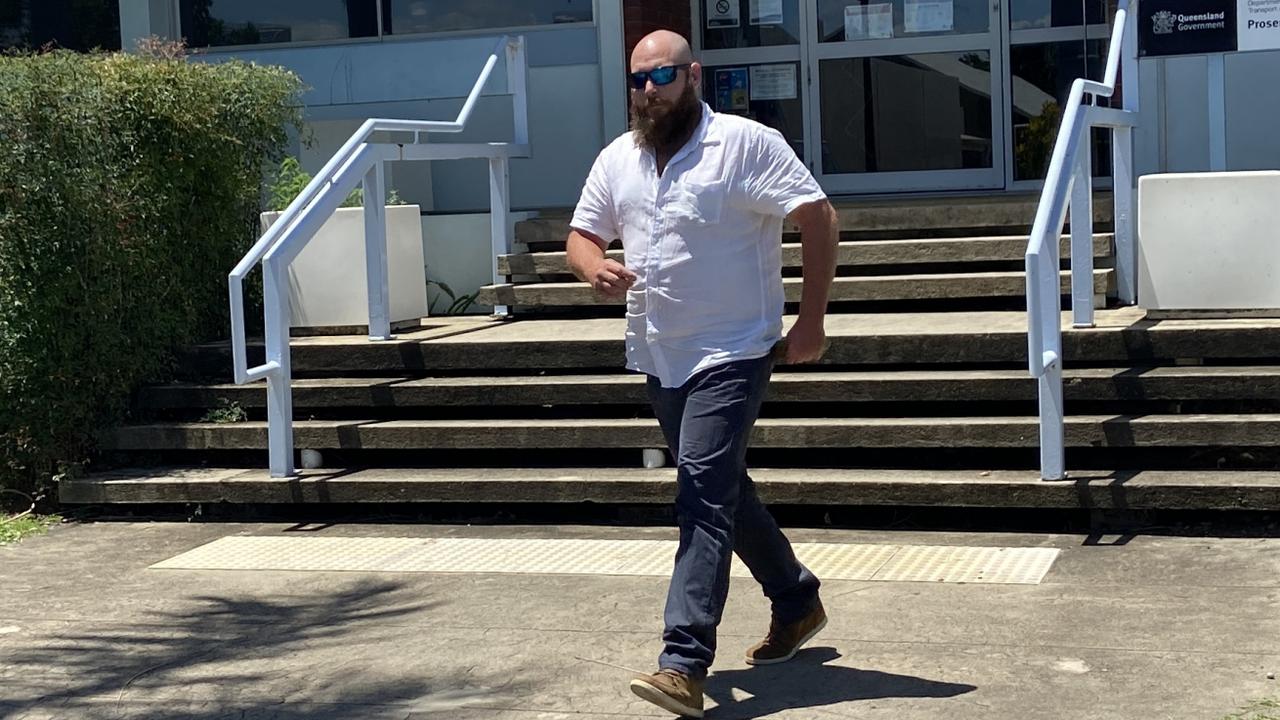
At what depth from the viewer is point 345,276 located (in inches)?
346

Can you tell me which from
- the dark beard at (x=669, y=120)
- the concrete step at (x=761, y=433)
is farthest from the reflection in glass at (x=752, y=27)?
the dark beard at (x=669, y=120)

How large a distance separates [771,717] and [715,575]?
42cm

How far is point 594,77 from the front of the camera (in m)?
Result: 11.3

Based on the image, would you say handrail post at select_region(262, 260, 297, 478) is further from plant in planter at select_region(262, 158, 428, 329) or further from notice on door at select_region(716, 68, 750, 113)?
notice on door at select_region(716, 68, 750, 113)

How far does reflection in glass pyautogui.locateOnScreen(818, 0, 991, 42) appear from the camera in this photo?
1137 cm

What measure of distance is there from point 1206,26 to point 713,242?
5020 millimetres

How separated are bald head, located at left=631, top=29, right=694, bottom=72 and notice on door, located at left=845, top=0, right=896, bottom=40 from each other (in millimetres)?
7234

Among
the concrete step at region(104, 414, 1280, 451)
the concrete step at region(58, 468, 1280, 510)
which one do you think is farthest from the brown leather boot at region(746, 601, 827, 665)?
the concrete step at region(104, 414, 1280, 451)

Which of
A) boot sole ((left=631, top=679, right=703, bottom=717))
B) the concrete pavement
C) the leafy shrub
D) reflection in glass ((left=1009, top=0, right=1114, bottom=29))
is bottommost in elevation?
the concrete pavement

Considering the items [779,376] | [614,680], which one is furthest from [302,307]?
[614,680]

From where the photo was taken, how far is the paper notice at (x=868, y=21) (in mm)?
11602

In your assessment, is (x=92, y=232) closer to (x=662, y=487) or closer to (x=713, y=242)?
(x=662, y=487)

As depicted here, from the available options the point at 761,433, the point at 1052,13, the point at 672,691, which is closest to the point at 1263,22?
the point at 1052,13

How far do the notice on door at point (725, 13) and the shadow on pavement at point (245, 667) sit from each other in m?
6.73
